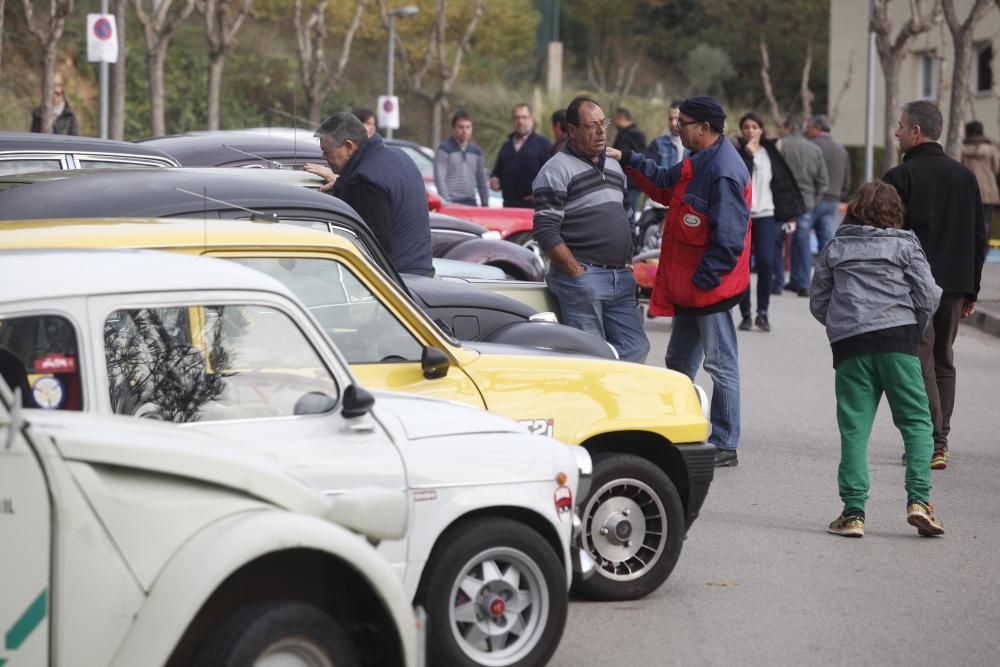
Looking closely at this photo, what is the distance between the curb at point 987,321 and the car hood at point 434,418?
43.9 feet

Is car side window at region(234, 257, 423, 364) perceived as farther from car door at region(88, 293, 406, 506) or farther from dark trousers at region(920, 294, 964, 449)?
dark trousers at region(920, 294, 964, 449)

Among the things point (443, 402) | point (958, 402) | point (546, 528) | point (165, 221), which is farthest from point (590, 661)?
point (958, 402)

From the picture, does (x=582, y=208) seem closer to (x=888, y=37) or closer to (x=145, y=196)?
(x=145, y=196)

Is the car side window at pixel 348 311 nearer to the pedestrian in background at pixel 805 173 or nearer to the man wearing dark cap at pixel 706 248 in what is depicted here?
the man wearing dark cap at pixel 706 248

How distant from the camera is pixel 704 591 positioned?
683 cm

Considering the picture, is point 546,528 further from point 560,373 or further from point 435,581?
point 560,373

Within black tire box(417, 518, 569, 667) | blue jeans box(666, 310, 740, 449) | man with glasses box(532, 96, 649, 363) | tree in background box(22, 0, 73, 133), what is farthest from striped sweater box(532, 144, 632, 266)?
tree in background box(22, 0, 73, 133)

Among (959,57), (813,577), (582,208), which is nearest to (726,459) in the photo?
(582,208)

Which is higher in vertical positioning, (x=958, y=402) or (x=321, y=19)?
(x=321, y=19)

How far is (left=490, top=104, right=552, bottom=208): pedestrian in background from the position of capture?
1755 cm

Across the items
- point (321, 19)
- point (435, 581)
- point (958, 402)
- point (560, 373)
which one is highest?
point (321, 19)

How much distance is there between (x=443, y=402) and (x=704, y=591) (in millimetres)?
1959

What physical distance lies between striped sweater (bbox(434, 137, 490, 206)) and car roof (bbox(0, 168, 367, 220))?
11.6 m

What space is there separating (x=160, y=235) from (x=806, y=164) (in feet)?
43.9
